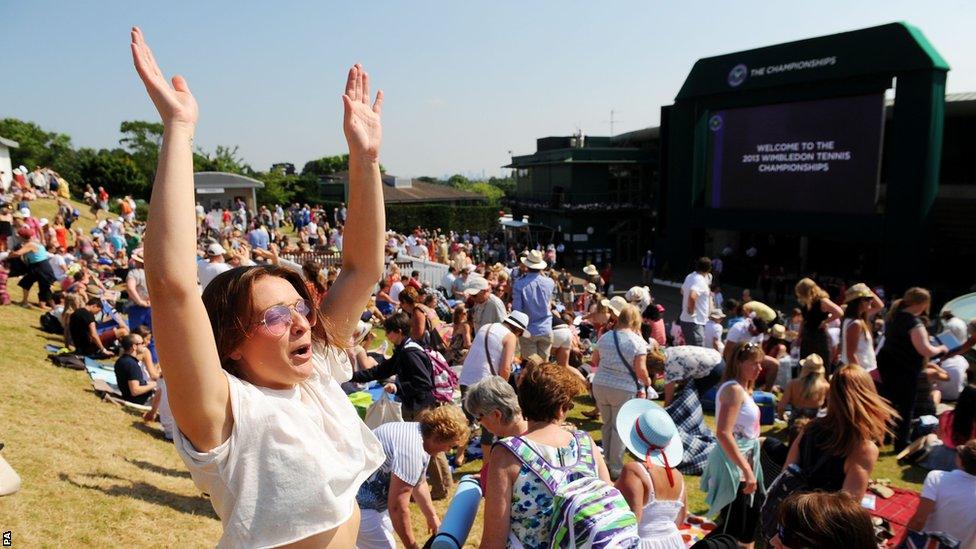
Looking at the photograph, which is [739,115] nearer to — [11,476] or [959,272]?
[959,272]

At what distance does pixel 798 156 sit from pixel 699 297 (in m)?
13.7

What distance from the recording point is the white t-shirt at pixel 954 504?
3.15m

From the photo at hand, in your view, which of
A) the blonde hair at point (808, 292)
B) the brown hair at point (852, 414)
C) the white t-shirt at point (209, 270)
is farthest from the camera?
the white t-shirt at point (209, 270)

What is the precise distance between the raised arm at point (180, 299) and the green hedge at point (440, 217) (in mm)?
42116

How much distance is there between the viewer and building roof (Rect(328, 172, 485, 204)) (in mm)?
49625

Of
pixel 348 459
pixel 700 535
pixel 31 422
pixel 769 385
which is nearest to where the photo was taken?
pixel 348 459

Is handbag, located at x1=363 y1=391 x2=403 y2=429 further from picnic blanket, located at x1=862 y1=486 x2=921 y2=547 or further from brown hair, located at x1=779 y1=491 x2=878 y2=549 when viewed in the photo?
picnic blanket, located at x1=862 y1=486 x2=921 y2=547

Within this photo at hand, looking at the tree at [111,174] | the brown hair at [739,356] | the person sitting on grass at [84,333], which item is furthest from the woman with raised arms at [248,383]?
the tree at [111,174]

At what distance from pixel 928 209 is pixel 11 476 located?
68.6 ft

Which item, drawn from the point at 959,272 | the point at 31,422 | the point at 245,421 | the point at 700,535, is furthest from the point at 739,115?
the point at 245,421

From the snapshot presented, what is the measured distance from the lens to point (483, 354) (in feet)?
19.8

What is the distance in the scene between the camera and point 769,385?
8.32 meters

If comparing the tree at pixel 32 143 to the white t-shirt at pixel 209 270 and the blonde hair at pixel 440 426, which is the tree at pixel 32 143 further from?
the blonde hair at pixel 440 426

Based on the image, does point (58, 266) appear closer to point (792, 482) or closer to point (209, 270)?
point (209, 270)
